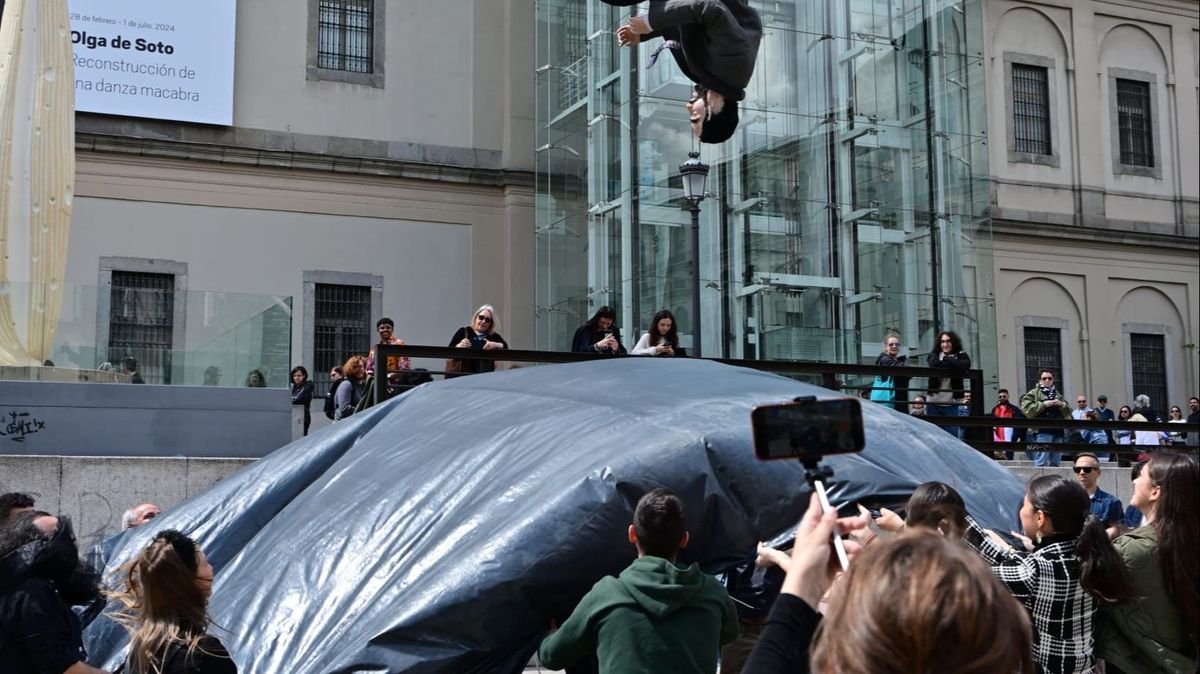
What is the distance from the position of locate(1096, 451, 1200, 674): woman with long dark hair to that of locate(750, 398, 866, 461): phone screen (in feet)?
6.32

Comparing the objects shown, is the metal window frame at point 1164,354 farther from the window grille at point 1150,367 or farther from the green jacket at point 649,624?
the green jacket at point 649,624

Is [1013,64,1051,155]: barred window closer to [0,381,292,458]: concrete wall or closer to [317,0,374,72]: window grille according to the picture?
[317,0,374,72]: window grille

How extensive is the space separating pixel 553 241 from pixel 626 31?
17107 millimetres

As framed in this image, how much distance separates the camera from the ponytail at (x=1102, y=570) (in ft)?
14.3

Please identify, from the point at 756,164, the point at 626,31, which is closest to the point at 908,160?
the point at 756,164

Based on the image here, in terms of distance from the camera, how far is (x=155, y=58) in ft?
73.2

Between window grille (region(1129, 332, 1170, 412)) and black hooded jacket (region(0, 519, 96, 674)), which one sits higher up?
window grille (region(1129, 332, 1170, 412))

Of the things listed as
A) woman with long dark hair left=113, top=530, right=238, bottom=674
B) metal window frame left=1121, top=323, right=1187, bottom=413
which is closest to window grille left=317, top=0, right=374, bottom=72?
metal window frame left=1121, top=323, right=1187, bottom=413

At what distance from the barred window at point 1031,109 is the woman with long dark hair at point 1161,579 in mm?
24636

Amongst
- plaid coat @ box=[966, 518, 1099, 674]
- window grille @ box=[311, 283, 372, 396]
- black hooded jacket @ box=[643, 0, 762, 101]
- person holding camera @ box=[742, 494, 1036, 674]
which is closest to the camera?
person holding camera @ box=[742, 494, 1036, 674]

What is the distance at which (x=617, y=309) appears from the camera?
21.3 meters

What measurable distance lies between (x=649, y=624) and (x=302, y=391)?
12.9 m

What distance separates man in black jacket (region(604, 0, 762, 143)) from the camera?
5.95 m

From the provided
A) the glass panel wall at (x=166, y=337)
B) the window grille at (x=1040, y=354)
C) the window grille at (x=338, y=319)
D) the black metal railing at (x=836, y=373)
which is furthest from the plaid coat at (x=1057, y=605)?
the window grille at (x=1040, y=354)
